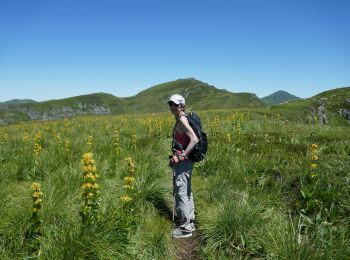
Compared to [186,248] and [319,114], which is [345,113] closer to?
[319,114]

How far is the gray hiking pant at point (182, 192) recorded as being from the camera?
544 centimetres

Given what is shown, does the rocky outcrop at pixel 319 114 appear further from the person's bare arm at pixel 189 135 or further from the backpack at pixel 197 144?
the person's bare arm at pixel 189 135

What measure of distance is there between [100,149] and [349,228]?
23.2ft

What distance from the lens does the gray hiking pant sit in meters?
5.44

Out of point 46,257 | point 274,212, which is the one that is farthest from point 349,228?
point 46,257

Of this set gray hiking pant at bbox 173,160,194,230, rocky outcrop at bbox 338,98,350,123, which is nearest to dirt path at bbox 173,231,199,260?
gray hiking pant at bbox 173,160,194,230

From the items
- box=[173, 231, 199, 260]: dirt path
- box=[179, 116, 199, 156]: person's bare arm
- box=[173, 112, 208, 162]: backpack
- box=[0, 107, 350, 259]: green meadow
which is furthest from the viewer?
box=[173, 112, 208, 162]: backpack

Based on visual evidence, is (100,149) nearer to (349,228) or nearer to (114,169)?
(114,169)

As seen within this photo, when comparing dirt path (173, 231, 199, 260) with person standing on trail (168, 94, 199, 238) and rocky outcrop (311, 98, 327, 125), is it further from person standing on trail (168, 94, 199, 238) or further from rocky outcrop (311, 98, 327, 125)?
rocky outcrop (311, 98, 327, 125)

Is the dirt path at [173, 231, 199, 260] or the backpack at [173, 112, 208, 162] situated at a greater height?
the backpack at [173, 112, 208, 162]

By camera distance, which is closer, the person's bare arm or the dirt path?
the dirt path

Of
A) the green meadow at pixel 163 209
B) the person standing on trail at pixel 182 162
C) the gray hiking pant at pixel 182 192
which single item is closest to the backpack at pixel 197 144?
the person standing on trail at pixel 182 162

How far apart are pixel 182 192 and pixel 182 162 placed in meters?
0.55

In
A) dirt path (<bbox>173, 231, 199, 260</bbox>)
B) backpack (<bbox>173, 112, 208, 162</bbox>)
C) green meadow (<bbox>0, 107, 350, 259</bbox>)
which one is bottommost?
dirt path (<bbox>173, 231, 199, 260</bbox>)
